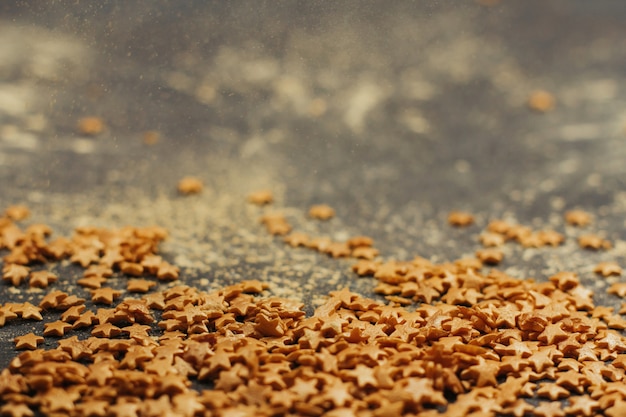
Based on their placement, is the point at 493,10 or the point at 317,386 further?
the point at 493,10

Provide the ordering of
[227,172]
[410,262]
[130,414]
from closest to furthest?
1. [130,414]
2. [410,262]
3. [227,172]

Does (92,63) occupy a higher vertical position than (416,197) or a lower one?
higher

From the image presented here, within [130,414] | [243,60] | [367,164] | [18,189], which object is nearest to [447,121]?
[367,164]

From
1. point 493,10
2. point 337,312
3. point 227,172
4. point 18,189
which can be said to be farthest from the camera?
point 493,10

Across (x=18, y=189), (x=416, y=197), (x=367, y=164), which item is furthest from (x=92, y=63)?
(x=416, y=197)

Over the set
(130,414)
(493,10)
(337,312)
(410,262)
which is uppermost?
(493,10)

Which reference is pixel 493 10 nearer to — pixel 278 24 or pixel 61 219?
pixel 278 24
